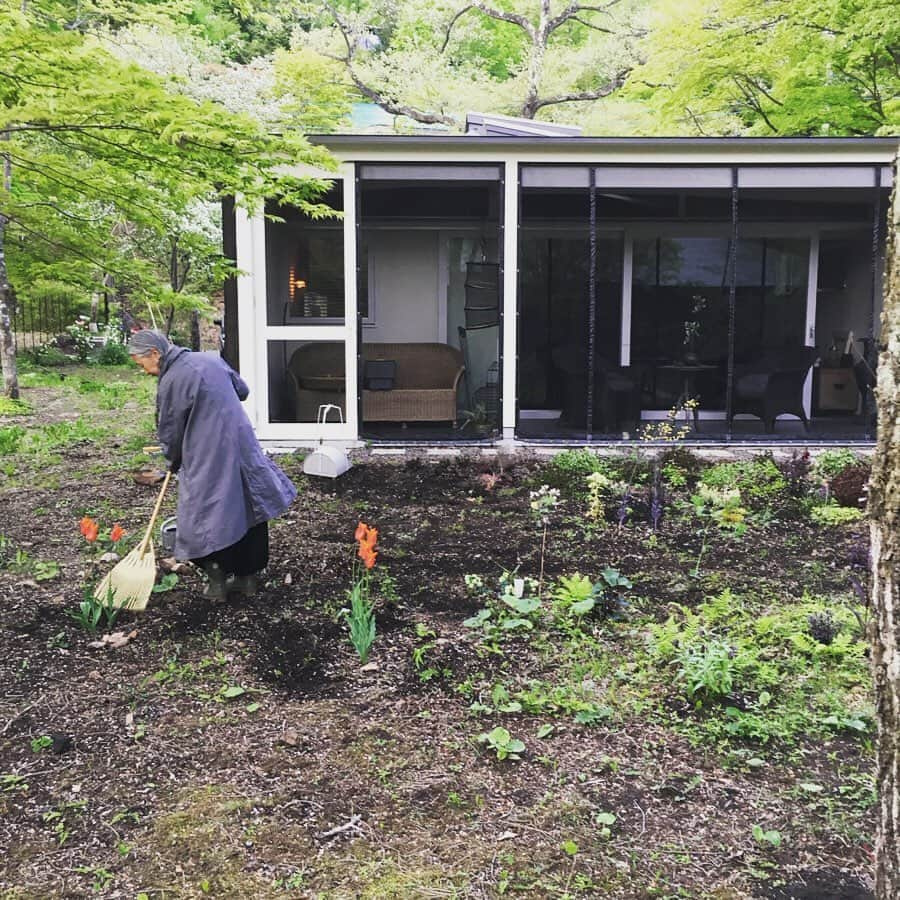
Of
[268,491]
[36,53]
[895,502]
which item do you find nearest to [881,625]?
[895,502]

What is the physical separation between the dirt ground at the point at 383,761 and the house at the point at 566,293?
176 inches

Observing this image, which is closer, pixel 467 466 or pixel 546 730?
pixel 546 730

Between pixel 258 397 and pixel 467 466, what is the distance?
8.34 ft

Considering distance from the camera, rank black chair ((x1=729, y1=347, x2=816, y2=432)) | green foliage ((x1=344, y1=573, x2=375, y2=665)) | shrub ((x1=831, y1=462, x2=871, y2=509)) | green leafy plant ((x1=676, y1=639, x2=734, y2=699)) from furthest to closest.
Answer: black chair ((x1=729, y1=347, x2=816, y2=432)) < shrub ((x1=831, y1=462, x2=871, y2=509)) < green foliage ((x1=344, y1=573, x2=375, y2=665)) < green leafy plant ((x1=676, y1=639, x2=734, y2=699))

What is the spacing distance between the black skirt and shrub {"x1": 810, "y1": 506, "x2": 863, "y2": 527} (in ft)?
12.5

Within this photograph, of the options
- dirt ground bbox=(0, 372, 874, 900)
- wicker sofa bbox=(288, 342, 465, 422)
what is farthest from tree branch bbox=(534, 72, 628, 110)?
dirt ground bbox=(0, 372, 874, 900)

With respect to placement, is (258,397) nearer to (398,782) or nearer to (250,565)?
(250,565)

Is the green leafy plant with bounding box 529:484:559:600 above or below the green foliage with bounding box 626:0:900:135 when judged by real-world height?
below

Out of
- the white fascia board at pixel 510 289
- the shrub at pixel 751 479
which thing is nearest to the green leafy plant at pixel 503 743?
the shrub at pixel 751 479

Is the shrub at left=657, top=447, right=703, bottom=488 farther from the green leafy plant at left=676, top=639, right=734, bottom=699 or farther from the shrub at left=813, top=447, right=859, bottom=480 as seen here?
the green leafy plant at left=676, top=639, right=734, bottom=699

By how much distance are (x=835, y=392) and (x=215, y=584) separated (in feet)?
30.7

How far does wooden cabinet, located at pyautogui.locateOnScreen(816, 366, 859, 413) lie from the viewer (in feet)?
37.8

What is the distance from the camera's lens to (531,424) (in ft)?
36.1

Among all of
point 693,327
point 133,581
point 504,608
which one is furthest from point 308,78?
point 504,608
